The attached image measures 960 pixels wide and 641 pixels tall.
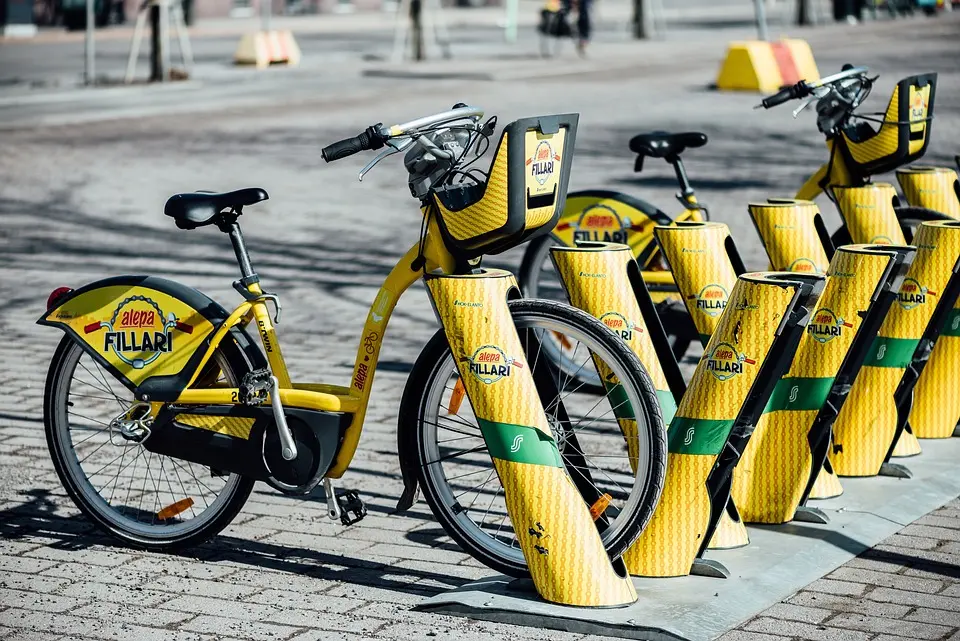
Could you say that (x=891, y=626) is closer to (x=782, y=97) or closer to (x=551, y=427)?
(x=551, y=427)

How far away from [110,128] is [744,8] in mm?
35641

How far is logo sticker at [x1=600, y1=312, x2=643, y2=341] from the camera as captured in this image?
195 inches

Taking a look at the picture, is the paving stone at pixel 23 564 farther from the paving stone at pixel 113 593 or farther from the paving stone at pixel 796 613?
the paving stone at pixel 796 613

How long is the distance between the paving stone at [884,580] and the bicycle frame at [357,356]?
1.62 m

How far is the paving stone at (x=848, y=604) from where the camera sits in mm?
4320

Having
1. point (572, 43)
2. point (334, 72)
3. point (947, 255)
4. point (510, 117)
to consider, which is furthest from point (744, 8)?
point (947, 255)

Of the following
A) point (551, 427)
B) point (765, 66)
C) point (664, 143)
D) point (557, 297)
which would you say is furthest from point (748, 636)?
point (765, 66)

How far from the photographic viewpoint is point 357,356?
4703 mm

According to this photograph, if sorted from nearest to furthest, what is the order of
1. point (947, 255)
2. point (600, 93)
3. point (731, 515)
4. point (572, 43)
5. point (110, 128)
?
point (731, 515) → point (947, 255) → point (110, 128) → point (600, 93) → point (572, 43)

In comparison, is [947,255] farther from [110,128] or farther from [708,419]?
[110,128]

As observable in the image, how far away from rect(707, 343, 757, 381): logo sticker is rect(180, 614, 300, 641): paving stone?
152cm

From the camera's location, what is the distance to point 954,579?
181 inches

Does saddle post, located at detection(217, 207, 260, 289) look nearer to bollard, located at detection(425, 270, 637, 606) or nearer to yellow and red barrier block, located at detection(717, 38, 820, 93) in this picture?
bollard, located at detection(425, 270, 637, 606)

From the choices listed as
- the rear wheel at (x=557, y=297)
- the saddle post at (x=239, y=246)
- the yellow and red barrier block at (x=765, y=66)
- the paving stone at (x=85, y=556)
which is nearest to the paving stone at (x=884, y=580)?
the rear wheel at (x=557, y=297)
